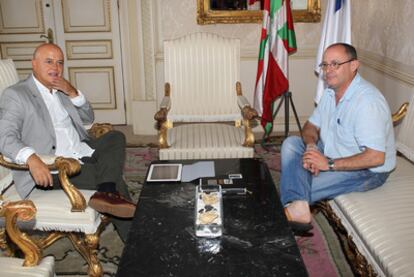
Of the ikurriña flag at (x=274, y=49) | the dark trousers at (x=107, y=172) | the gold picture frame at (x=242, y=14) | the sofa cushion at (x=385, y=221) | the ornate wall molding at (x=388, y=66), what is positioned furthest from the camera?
the gold picture frame at (x=242, y=14)

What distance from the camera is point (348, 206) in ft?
8.16

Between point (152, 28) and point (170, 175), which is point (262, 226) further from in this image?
point (152, 28)

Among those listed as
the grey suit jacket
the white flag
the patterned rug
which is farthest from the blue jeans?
the white flag

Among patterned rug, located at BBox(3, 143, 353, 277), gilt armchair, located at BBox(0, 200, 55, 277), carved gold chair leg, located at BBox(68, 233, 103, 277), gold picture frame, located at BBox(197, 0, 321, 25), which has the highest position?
gold picture frame, located at BBox(197, 0, 321, 25)

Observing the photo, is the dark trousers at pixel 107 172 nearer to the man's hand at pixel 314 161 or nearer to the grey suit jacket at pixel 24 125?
the grey suit jacket at pixel 24 125

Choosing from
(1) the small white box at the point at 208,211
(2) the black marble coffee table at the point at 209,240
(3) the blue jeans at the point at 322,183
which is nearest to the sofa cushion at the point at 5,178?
(2) the black marble coffee table at the point at 209,240

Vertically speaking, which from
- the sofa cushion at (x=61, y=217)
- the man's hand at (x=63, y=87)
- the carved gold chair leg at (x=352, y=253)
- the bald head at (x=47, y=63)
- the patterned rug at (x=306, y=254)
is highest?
the bald head at (x=47, y=63)

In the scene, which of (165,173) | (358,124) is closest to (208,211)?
(165,173)

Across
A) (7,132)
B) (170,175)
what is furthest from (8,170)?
(170,175)

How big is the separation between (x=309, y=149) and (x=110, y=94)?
3.52 meters

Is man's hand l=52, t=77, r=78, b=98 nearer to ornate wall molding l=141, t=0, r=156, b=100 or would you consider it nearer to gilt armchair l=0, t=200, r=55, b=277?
gilt armchair l=0, t=200, r=55, b=277

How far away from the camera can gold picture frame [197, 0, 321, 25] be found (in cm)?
510

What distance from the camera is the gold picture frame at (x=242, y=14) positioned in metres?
5.10

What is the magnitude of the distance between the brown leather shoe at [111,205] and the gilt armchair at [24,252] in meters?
0.51
